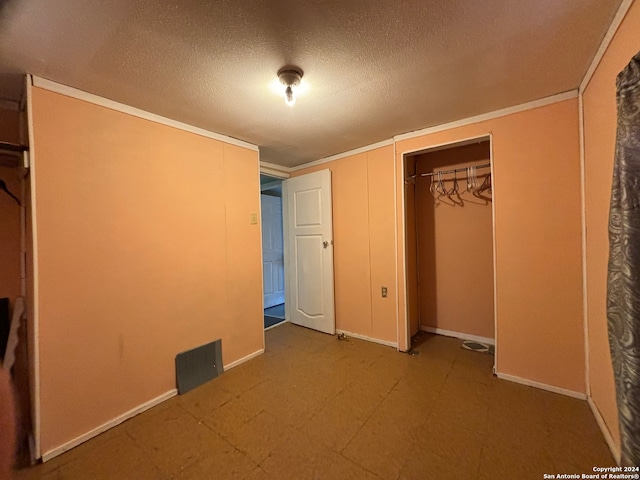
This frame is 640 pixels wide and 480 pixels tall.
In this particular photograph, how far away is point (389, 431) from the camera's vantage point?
1.57m

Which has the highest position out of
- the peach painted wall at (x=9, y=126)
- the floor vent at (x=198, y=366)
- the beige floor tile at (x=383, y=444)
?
the peach painted wall at (x=9, y=126)

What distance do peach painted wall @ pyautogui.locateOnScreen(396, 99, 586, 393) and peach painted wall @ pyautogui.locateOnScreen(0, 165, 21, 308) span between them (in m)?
3.35

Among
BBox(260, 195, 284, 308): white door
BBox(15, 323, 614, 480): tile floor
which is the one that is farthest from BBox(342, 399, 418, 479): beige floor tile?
BBox(260, 195, 284, 308): white door

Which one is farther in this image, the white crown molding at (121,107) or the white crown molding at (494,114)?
the white crown molding at (494,114)

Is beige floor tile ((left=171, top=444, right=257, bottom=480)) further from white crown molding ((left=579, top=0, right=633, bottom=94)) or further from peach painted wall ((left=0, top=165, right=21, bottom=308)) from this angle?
white crown molding ((left=579, top=0, right=633, bottom=94))

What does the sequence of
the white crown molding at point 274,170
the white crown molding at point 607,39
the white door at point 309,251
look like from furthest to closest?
the white crown molding at point 274,170 < the white door at point 309,251 < the white crown molding at point 607,39

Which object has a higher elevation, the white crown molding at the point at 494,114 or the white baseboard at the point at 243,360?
the white crown molding at the point at 494,114

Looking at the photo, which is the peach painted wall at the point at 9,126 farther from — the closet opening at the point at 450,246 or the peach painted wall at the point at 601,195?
the peach painted wall at the point at 601,195

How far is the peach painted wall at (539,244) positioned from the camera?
1777mm

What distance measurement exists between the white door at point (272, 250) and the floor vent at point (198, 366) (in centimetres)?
220

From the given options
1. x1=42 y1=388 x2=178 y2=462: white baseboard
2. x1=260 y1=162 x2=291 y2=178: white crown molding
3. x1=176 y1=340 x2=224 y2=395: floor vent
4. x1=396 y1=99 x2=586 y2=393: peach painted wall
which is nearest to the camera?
x1=42 y1=388 x2=178 y2=462: white baseboard

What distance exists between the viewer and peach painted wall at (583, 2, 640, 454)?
122 centimetres

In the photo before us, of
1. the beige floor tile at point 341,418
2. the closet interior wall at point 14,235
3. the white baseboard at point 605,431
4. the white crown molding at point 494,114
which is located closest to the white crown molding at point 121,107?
the closet interior wall at point 14,235

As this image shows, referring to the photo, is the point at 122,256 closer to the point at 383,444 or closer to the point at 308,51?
the point at 308,51
